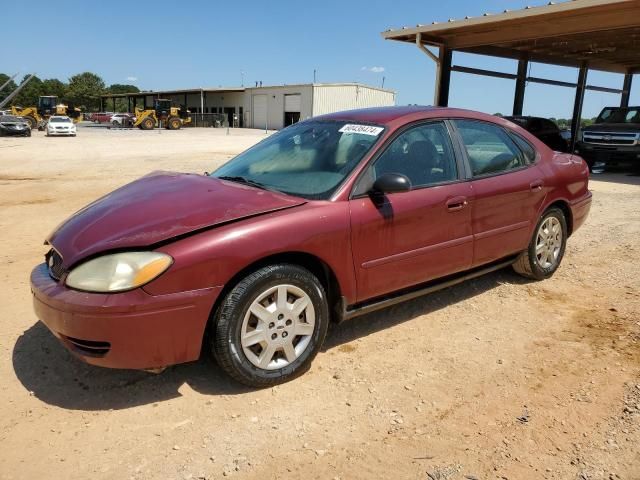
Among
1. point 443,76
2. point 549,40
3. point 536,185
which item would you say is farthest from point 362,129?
point 549,40

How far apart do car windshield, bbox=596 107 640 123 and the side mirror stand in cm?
1481

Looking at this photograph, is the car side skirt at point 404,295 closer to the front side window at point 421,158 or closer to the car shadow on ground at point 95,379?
the car shadow on ground at point 95,379

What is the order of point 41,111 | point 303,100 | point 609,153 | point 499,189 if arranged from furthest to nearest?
point 303,100 < point 41,111 < point 609,153 < point 499,189

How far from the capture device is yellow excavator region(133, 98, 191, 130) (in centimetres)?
4309

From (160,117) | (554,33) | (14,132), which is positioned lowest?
(14,132)

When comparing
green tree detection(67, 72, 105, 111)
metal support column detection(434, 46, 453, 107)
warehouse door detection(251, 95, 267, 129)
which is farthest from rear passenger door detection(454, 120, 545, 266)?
green tree detection(67, 72, 105, 111)

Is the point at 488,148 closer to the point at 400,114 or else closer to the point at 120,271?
the point at 400,114

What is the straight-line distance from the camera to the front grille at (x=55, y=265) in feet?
8.86

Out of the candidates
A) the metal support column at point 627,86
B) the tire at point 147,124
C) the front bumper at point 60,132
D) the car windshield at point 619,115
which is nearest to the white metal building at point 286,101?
the tire at point 147,124

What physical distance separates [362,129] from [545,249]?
226cm

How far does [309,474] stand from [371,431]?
0.44 meters

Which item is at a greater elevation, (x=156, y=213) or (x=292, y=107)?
(x=292, y=107)

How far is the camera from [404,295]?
346 centimetres

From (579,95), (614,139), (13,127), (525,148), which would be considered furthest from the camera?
(13,127)
